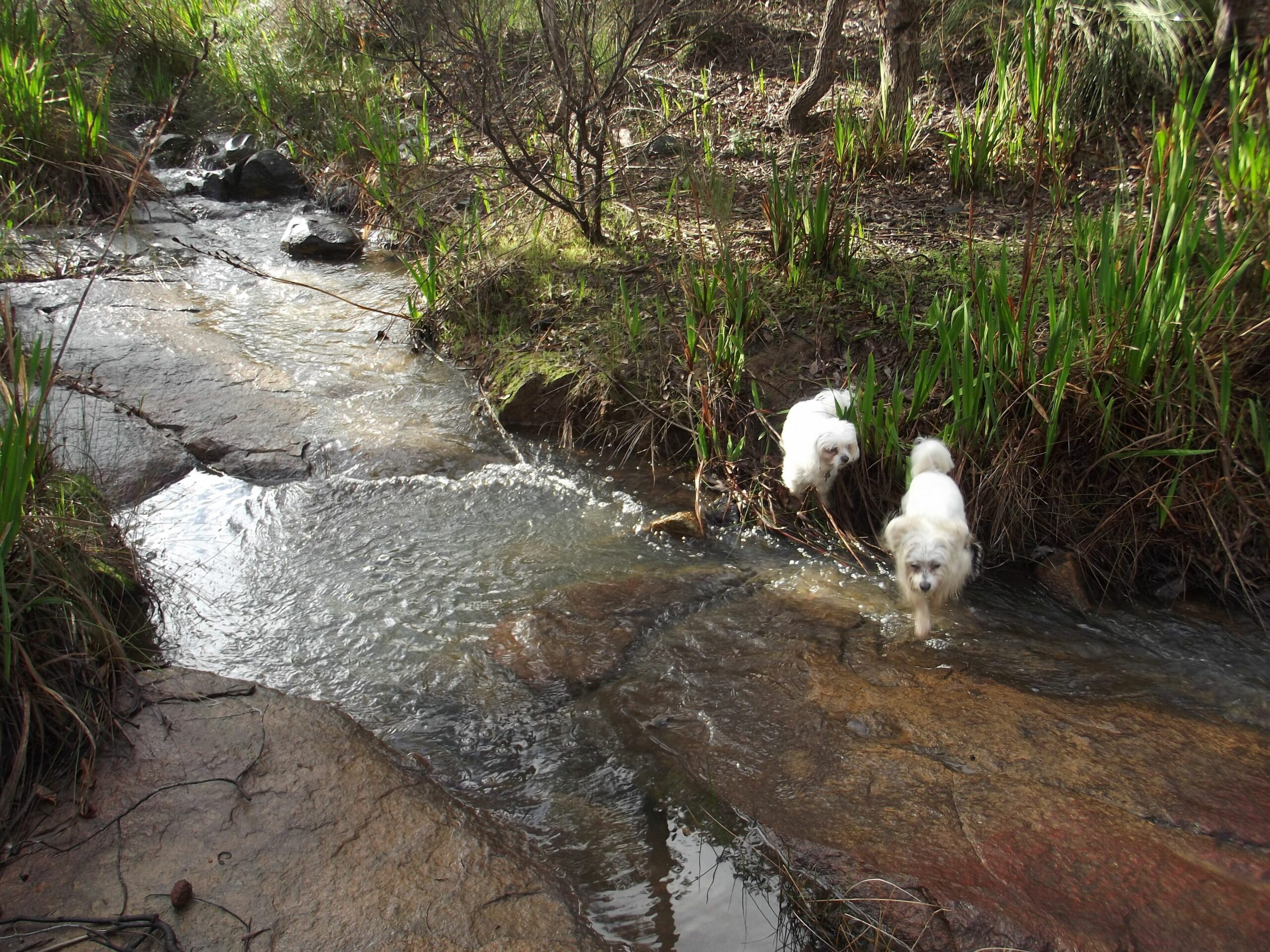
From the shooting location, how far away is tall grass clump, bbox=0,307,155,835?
7.58ft

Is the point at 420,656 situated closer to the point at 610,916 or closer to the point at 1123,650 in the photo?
→ the point at 610,916

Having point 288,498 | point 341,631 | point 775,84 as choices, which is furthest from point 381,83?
point 341,631

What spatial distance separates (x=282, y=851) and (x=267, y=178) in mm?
7497

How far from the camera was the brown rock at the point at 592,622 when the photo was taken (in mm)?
3086

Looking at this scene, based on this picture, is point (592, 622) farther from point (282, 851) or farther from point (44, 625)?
point (44, 625)

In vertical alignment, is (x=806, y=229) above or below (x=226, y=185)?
above

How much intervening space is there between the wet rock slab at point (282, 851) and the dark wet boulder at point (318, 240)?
5.07 m

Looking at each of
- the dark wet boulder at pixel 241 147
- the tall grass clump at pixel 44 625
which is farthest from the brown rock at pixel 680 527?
the dark wet boulder at pixel 241 147

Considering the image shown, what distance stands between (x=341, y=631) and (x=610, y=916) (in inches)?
63.1

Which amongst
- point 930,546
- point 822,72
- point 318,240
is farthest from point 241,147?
point 930,546

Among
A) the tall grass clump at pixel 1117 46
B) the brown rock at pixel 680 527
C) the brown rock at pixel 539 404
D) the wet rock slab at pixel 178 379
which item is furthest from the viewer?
the tall grass clump at pixel 1117 46

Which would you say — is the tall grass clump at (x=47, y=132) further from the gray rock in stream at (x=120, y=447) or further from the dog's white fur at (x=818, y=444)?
the dog's white fur at (x=818, y=444)

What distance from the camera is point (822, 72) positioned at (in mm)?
6465

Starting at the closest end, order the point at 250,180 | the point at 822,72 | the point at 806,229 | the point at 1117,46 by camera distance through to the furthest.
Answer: the point at 806,229 < the point at 1117,46 < the point at 822,72 < the point at 250,180
